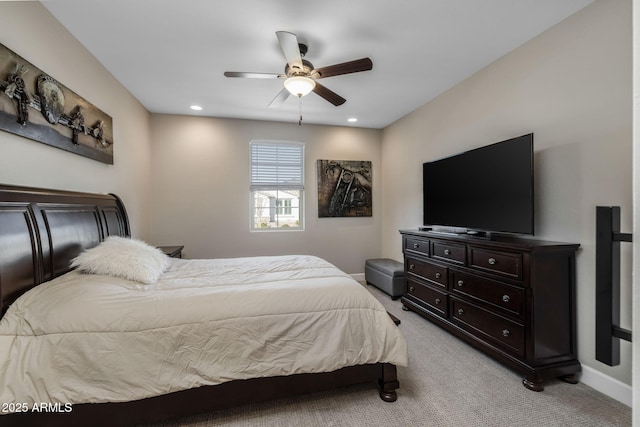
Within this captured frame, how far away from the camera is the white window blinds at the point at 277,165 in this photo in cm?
429

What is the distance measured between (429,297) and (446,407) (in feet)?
4.31

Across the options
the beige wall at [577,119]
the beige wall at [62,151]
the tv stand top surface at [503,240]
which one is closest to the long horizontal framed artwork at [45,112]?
the beige wall at [62,151]

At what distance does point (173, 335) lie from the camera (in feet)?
4.84

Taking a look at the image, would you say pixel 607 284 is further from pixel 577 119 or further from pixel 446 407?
pixel 577 119

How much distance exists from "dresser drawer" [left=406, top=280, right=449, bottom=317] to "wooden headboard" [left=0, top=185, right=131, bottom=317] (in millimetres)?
3213

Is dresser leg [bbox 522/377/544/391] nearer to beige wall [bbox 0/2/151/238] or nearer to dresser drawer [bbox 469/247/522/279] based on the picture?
dresser drawer [bbox 469/247/522/279]

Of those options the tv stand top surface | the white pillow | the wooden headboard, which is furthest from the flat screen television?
the wooden headboard

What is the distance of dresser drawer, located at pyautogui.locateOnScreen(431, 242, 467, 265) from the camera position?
249cm

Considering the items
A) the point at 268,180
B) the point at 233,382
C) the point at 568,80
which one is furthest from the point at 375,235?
the point at 233,382

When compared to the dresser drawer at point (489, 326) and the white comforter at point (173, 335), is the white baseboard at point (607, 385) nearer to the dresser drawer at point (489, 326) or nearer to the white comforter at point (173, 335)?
the dresser drawer at point (489, 326)

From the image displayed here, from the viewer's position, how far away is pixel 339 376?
1740mm

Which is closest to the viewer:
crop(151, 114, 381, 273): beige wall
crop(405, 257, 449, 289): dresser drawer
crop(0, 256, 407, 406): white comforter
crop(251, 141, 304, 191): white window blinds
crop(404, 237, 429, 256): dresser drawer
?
crop(0, 256, 407, 406): white comforter

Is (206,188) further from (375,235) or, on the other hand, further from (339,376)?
(339,376)

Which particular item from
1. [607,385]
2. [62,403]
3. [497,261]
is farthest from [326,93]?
[607,385]
